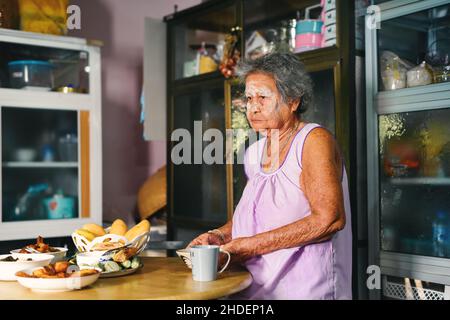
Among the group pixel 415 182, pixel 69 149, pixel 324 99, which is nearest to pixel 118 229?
pixel 324 99

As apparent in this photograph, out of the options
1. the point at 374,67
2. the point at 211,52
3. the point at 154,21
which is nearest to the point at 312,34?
the point at 374,67

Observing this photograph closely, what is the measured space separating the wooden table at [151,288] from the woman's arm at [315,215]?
92 mm

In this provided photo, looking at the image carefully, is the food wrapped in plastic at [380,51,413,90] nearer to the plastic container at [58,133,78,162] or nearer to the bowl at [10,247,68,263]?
the bowl at [10,247,68,263]

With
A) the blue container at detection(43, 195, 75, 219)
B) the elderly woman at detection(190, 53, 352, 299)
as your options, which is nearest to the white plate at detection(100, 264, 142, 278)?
the elderly woman at detection(190, 53, 352, 299)

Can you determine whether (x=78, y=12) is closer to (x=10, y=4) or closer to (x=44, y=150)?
(x=10, y=4)

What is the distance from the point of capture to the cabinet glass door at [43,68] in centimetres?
294

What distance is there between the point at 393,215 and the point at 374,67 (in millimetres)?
657

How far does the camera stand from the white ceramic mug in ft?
4.89

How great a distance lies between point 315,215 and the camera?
162 cm

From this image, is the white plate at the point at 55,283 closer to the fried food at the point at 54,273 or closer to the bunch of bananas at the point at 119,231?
the fried food at the point at 54,273

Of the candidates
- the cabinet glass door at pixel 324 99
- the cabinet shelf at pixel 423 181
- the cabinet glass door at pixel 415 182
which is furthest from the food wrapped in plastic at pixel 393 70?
the cabinet shelf at pixel 423 181

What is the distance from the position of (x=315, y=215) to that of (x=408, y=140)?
1.00m

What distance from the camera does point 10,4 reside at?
288 cm

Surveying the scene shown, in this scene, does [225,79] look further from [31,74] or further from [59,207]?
[59,207]
